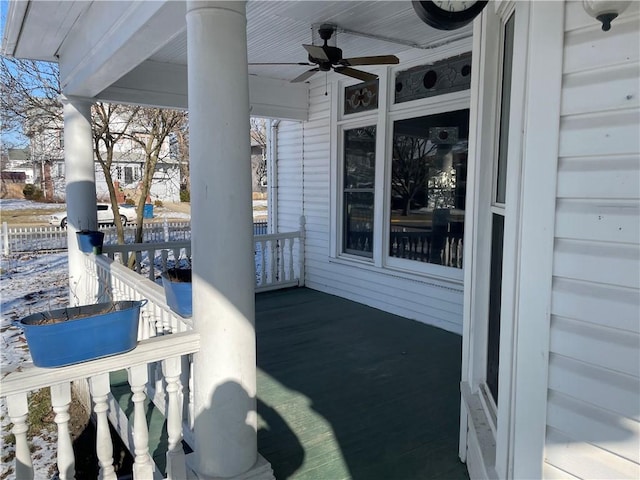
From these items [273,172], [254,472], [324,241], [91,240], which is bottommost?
[254,472]

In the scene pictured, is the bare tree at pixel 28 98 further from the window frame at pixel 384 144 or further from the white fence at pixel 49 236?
the window frame at pixel 384 144

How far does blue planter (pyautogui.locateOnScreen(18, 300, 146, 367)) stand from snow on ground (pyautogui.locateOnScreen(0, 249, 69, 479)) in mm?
175

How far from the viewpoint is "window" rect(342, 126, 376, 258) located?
17.1 ft

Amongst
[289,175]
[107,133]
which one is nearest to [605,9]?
[289,175]

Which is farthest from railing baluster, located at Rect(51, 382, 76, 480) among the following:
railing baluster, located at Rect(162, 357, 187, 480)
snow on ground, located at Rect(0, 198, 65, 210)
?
snow on ground, located at Rect(0, 198, 65, 210)

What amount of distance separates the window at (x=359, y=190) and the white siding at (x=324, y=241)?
0.75ft

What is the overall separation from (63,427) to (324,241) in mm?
4482

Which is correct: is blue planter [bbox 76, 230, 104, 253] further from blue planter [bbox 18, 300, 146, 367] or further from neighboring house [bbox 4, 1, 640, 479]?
blue planter [bbox 18, 300, 146, 367]

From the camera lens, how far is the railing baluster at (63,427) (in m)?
1.63

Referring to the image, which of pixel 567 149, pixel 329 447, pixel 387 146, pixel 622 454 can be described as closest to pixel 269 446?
pixel 329 447

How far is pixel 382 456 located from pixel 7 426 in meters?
3.44

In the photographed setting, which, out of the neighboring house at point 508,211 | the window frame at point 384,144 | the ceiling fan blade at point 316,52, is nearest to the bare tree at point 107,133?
the neighboring house at point 508,211

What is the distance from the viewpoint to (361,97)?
5.27 meters

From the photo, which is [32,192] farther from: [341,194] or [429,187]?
[429,187]
